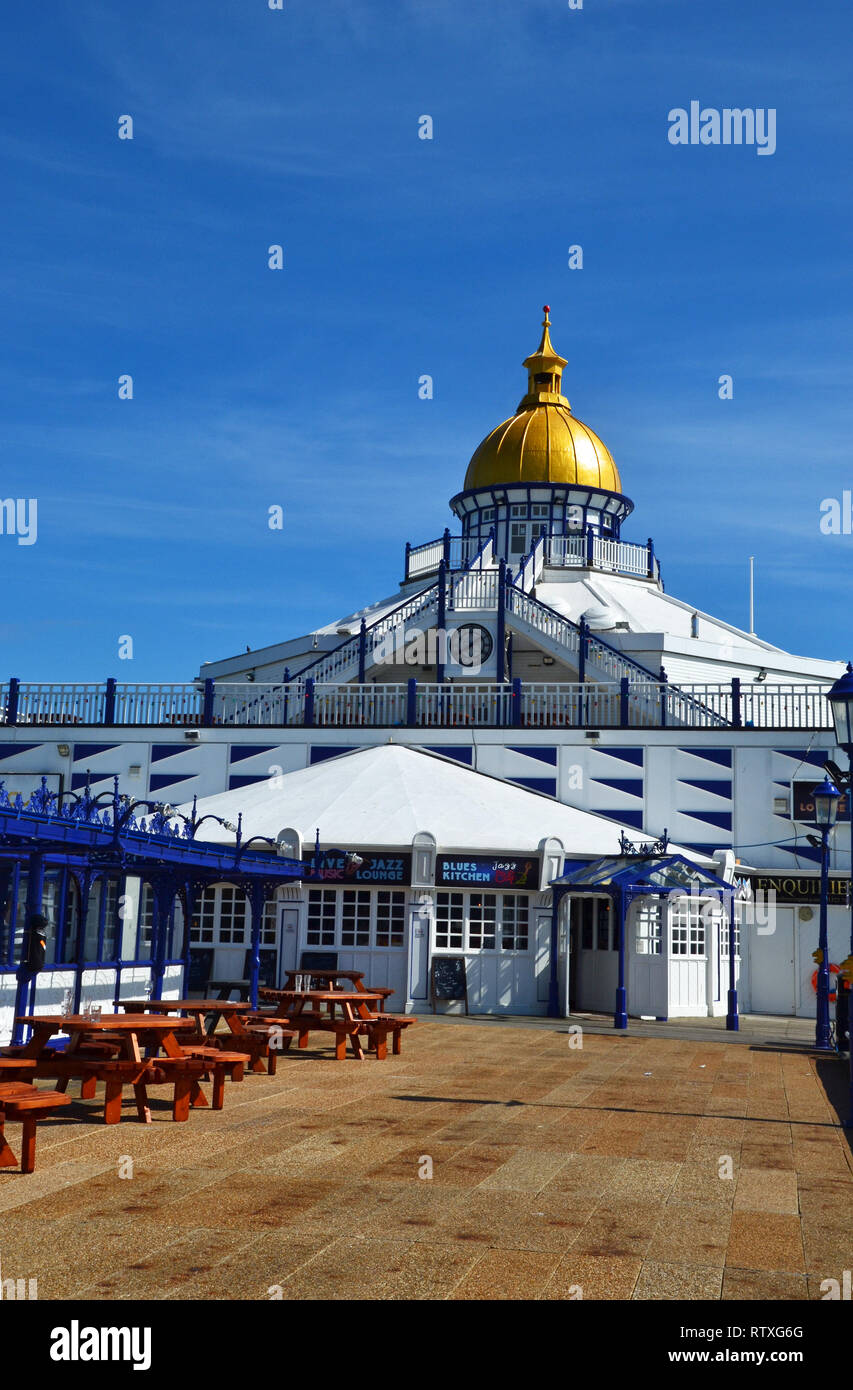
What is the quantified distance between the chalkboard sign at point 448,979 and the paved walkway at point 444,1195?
880 cm

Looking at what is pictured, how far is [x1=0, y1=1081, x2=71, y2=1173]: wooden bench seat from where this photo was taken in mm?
8508

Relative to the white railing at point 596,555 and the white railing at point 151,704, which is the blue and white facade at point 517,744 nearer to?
the white railing at point 151,704

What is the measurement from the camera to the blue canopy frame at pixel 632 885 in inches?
874

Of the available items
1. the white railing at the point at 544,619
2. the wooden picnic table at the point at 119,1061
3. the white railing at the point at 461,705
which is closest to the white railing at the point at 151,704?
the white railing at the point at 461,705

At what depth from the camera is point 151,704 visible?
31.4 meters

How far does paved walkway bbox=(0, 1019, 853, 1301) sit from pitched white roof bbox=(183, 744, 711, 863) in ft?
Result: 31.8

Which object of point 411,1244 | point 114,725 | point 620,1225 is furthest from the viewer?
point 114,725

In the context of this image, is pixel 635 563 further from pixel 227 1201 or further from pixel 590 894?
pixel 227 1201

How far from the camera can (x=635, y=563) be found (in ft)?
160

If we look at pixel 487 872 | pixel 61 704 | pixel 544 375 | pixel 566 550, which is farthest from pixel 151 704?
pixel 544 375

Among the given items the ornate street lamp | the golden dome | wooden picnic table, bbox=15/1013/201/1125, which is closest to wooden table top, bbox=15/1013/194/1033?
wooden picnic table, bbox=15/1013/201/1125
